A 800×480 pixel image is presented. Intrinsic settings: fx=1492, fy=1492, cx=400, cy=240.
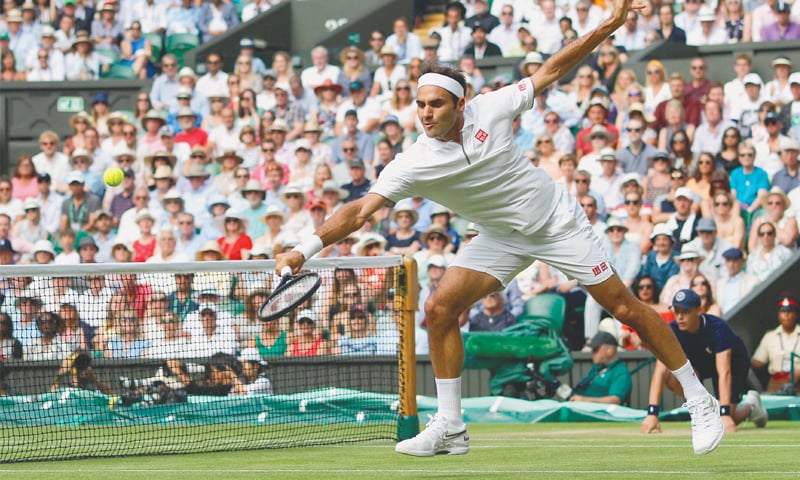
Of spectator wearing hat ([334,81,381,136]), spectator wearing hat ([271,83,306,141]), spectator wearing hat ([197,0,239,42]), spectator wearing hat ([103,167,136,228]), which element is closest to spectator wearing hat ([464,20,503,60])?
spectator wearing hat ([334,81,381,136])

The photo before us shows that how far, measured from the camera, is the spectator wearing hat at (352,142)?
20016 millimetres

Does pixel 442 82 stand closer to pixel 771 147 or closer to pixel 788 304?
pixel 788 304

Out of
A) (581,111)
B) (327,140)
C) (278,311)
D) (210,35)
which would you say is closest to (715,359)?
(278,311)

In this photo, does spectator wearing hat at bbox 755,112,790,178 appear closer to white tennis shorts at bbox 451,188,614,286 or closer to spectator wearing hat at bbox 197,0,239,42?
white tennis shorts at bbox 451,188,614,286

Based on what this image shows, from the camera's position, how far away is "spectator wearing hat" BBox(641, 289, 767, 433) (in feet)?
40.3

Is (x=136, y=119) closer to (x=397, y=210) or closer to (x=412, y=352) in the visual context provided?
(x=397, y=210)

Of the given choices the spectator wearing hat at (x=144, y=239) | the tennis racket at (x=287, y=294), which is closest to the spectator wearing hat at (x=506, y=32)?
the spectator wearing hat at (x=144, y=239)

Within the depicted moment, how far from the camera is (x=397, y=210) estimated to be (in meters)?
18.1

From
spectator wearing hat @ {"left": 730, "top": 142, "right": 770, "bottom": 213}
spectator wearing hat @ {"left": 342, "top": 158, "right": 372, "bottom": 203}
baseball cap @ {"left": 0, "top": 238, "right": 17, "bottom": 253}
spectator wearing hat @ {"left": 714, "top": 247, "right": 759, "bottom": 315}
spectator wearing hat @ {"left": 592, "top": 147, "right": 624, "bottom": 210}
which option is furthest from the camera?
spectator wearing hat @ {"left": 342, "top": 158, "right": 372, "bottom": 203}

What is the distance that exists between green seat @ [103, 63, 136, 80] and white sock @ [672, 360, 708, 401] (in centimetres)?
1725

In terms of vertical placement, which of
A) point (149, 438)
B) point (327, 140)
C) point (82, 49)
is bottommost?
point (149, 438)

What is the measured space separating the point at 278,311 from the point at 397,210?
413 inches

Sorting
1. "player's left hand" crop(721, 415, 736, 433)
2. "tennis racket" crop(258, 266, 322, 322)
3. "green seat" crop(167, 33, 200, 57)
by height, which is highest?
"green seat" crop(167, 33, 200, 57)

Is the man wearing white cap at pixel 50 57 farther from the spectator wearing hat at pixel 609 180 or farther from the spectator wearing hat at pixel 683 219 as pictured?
the spectator wearing hat at pixel 683 219
